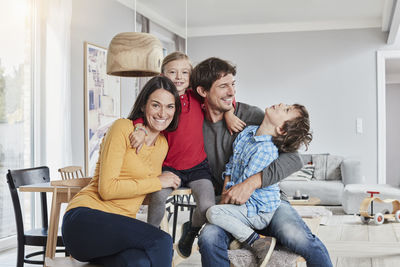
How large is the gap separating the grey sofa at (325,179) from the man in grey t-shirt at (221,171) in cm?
458

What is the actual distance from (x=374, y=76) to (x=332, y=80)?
66 centimetres

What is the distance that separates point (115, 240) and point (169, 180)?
17.0 inches

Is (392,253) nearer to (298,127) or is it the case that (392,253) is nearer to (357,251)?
(357,251)

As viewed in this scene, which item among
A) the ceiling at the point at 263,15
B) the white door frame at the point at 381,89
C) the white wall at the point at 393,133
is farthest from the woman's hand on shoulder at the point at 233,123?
the white wall at the point at 393,133

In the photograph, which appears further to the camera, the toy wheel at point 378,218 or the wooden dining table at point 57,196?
the toy wheel at point 378,218

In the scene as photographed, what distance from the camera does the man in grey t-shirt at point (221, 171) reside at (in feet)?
7.13

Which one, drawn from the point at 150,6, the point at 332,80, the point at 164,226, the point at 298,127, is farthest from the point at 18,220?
the point at 332,80

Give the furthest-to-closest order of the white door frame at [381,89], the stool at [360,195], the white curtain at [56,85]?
the white door frame at [381,89], the stool at [360,195], the white curtain at [56,85]

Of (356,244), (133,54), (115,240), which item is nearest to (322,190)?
(356,244)

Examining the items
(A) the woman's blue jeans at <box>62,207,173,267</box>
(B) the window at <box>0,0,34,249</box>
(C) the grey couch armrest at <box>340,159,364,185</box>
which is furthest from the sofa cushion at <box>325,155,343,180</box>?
(A) the woman's blue jeans at <box>62,207,173,267</box>

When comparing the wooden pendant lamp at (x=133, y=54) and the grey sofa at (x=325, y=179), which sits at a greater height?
the wooden pendant lamp at (x=133, y=54)

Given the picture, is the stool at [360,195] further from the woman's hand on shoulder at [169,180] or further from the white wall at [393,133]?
the white wall at [393,133]

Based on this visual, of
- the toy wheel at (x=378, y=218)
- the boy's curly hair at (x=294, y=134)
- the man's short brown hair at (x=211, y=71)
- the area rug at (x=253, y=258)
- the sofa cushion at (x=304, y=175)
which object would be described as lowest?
the toy wheel at (x=378, y=218)

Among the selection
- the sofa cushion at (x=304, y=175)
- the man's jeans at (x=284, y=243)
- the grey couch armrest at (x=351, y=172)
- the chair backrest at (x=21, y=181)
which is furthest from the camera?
the sofa cushion at (x=304, y=175)
